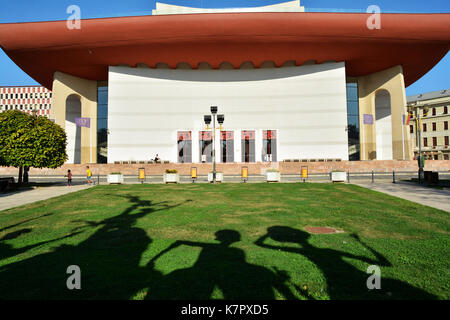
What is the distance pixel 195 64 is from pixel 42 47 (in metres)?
20.1

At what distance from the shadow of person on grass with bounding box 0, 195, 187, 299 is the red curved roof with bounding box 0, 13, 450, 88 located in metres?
31.6

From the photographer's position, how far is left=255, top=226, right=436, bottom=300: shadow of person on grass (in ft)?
9.74

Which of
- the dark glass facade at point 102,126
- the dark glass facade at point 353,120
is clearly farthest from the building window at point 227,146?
the dark glass facade at point 102,126

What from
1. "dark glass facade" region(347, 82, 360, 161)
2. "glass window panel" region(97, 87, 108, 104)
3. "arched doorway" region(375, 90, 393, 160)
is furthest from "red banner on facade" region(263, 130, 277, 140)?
"glass window panel" region(97, 87, 108, 104)

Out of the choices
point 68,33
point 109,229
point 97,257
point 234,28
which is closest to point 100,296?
point 97,257

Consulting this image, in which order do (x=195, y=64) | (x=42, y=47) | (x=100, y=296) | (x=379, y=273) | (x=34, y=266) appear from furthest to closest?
(x=195, y=64) → (x=42, y=47) → (x=34, y=266) → (x=379, y=273) → (x=100, y=296)

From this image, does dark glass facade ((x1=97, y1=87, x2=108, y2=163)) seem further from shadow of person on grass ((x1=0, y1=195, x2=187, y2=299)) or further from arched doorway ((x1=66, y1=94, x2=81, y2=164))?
shadow of person on grass ((x1=0, y1=195, x2=187, y2=299))

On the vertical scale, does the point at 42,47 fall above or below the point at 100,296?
above

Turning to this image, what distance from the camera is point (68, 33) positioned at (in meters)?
32.0

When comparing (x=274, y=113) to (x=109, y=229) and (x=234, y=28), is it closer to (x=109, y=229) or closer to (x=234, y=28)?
(x=234, y=28)

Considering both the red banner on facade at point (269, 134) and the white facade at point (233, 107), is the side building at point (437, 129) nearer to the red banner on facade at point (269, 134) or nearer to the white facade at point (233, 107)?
the white facade at point (233, 107)

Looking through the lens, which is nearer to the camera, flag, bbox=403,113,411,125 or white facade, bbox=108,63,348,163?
flag, bbox=403,113,411,125

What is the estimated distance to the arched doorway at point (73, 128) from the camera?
142 feet

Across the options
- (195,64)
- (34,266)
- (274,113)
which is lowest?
(34,266)
